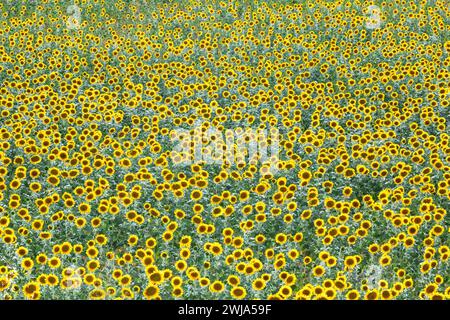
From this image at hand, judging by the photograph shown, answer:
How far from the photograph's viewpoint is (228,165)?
746cm

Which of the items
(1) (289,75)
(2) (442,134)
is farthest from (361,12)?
(2) (442,134)

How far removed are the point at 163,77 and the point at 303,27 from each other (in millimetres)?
3784

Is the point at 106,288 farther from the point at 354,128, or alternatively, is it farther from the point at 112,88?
the point at 112,88

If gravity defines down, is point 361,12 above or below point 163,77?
above

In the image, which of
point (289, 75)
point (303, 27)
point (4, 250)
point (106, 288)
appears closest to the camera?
point (106, 288)

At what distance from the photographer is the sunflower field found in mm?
5719

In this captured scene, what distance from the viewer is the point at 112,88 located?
10.5 m

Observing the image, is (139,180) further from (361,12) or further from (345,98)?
(361,12)

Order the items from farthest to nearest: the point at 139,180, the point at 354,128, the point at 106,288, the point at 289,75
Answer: the point at 289,75 → the point at 354,128 → the point at 139,180 → the point at 106,288

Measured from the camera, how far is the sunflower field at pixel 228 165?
5.72m
